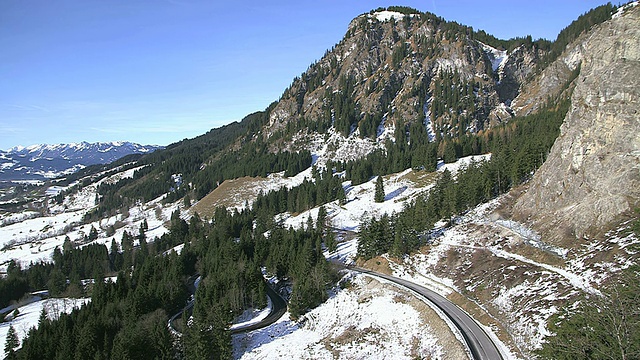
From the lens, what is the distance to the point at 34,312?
92.8 metres

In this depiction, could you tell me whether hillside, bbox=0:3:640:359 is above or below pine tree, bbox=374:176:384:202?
below

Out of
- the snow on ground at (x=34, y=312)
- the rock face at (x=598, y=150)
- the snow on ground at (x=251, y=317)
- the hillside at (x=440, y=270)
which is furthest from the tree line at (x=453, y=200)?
the snow on ground at (x=34, y=312)

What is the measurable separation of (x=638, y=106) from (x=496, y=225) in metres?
28.7

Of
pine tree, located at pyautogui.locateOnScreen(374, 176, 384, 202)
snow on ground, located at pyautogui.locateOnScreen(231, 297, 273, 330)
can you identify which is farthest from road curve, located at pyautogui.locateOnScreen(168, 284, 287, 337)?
pine tree, located at pyautogui.locateOnScreen(374, 176, 384, 202)

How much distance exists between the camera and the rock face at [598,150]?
172 feet

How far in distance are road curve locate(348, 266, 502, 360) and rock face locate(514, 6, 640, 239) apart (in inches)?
834

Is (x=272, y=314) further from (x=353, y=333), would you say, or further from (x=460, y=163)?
(x=460, y=163)

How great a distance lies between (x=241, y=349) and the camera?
181 feet

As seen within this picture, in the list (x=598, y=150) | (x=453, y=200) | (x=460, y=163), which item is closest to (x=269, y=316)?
(x=453, y=200)

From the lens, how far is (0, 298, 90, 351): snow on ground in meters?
80.4

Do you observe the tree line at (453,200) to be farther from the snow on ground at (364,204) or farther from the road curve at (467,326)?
the snow on ground at (364,204)

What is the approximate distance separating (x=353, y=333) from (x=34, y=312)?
90951mm

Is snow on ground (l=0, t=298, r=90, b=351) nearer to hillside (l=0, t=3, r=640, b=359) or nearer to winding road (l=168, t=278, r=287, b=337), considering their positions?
hillside (l=0, t=3, r=640, b=359)

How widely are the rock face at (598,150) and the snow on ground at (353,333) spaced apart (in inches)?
1103
